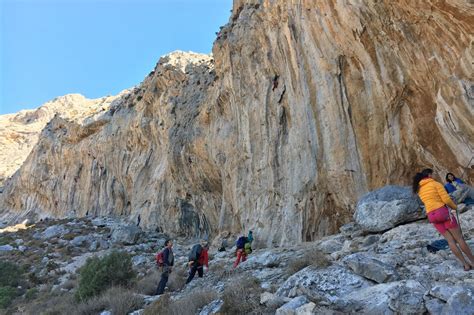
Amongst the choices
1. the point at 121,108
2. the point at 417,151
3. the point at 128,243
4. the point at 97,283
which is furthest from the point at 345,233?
the point at 121,108

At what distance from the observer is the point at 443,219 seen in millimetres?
6309

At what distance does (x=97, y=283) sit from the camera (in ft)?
43.4

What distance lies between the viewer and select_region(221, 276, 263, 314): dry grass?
6.67 metres

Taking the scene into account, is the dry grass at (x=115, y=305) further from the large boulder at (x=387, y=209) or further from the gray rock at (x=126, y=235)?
the gray rock at (x=126, y=235)

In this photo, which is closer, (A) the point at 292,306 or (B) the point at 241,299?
(A) the point at 292,306

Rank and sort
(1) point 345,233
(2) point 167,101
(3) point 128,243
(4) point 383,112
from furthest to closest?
1. (2) point 167,101
2. (3) point 128,243
3. (4) point 383,112
4. (1) point 345,233

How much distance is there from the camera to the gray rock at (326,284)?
20.6 ft

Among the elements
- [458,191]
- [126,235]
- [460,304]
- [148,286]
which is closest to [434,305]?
[460,304]

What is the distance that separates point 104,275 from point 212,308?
7518 mm

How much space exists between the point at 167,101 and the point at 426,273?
32125 millimetres

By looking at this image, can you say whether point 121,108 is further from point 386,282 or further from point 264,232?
point 386,282

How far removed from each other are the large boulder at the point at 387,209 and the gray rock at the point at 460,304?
18.6 ft

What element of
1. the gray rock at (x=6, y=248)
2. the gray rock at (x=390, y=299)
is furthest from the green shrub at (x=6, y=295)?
the gray rock at (x=390, y=299)

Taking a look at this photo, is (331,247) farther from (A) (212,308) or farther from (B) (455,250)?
(B) (455,250)
